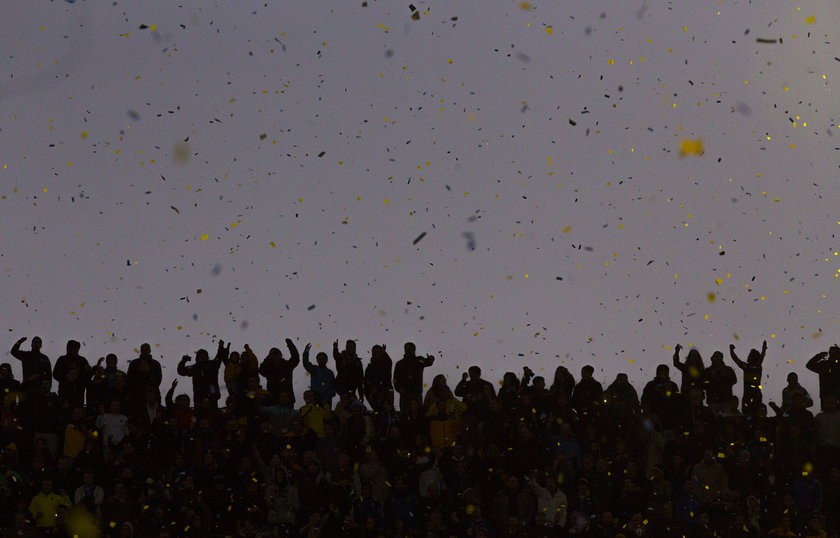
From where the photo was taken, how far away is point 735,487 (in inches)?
845

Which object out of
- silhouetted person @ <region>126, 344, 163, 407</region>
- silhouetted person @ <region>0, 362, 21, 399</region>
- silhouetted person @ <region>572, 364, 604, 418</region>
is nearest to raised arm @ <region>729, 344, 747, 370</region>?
silhouetted person @ <region>572, 364, 604, 418</region>

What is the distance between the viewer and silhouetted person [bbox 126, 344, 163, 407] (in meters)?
21.9

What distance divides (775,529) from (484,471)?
4161mm

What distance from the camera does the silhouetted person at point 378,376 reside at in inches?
885

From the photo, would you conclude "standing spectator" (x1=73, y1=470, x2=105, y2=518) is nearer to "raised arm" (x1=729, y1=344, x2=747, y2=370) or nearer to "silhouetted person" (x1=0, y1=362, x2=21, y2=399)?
"silhouetted person" (x1=0, y1=362, x2=21, y2=399)

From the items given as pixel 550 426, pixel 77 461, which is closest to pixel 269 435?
pixel 77 461

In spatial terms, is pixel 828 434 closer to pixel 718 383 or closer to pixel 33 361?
pixel 718 383

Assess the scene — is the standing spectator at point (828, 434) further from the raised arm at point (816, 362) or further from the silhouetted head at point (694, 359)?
the silhouetted head at point (694, 359)

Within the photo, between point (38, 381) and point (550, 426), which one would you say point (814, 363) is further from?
point (38, 381)

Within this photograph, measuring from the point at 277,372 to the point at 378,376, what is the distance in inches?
60.2

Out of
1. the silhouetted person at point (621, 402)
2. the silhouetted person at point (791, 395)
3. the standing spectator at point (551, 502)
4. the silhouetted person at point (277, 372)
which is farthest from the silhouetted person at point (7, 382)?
the silhouetted person at point (791, 395)

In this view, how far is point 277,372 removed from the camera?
22.5 m

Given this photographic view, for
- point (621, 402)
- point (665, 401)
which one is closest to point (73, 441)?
point (621, 402)

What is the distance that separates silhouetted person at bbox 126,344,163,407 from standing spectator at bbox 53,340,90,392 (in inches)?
25.6
